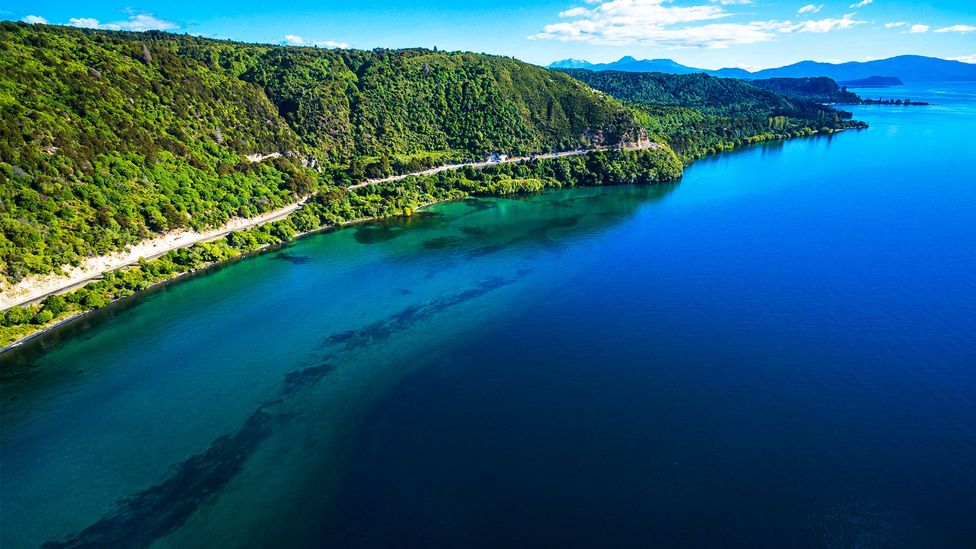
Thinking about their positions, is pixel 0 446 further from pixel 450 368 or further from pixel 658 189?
pixel 658 189

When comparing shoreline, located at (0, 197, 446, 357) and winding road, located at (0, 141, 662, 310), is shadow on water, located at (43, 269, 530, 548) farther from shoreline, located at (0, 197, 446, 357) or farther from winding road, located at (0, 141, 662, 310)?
winding road, located at (0, 141, 662, 310)

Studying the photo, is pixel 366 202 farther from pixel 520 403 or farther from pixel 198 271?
pixel 520 403

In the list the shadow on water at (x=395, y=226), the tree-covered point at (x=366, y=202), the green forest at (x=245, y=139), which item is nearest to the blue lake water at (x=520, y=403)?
the tree-covered point at (x=366, y=202)

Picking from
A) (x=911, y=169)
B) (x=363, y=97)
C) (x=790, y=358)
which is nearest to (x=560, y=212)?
(x=790, y=358)

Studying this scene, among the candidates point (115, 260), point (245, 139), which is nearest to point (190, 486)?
point (115, 260)

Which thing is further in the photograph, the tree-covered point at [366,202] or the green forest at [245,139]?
the green forest at [245,139]

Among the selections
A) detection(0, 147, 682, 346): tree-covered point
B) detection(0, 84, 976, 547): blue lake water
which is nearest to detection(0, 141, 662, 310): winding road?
detection(0, 147, 682, 346): tree-covered point

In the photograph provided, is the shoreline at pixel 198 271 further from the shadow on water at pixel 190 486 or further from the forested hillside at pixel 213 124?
the shadow on water at pixel 190 486
